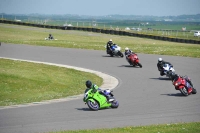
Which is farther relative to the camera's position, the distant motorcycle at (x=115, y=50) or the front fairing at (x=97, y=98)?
the distant motorcycle at (x=115, y=50)

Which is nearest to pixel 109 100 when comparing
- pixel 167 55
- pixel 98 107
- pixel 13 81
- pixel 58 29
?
pixel 98 107

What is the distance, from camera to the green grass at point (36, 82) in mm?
24558

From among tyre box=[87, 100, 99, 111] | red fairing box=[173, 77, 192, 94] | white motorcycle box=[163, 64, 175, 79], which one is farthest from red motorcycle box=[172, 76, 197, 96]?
white motorcycle box=[163, 64, 175, 79]

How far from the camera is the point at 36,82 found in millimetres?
28000

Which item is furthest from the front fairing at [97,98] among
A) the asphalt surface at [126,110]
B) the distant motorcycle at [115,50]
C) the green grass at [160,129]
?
the distant motorcycle at [115,50]

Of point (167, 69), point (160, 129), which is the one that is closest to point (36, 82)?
point (167, 69)

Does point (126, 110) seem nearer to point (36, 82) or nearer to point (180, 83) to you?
point (180, 83)

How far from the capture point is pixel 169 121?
1733 centimetres

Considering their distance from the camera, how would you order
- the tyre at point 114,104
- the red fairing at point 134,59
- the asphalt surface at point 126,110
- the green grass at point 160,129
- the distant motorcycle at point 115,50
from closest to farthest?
the green grass at point 160,129 → the asphalt surface at point 126,110 → the tyre at point 114,104 → the red fairing at point 134,59 → the distant motorcycle at point 115,50

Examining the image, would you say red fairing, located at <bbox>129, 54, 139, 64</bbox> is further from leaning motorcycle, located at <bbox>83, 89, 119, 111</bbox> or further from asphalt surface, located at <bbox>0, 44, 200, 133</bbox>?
leaning motorcycle, located at <bbox>83, 89, 119, 111</bbox>

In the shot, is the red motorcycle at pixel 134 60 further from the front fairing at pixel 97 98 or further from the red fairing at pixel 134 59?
the front fairing at pixel 97 98

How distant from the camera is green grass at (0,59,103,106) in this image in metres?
24.6

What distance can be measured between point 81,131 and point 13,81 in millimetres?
12391

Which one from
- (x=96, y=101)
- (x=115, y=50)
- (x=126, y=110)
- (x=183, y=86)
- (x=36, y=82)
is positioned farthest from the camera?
(x=115, y=50)
